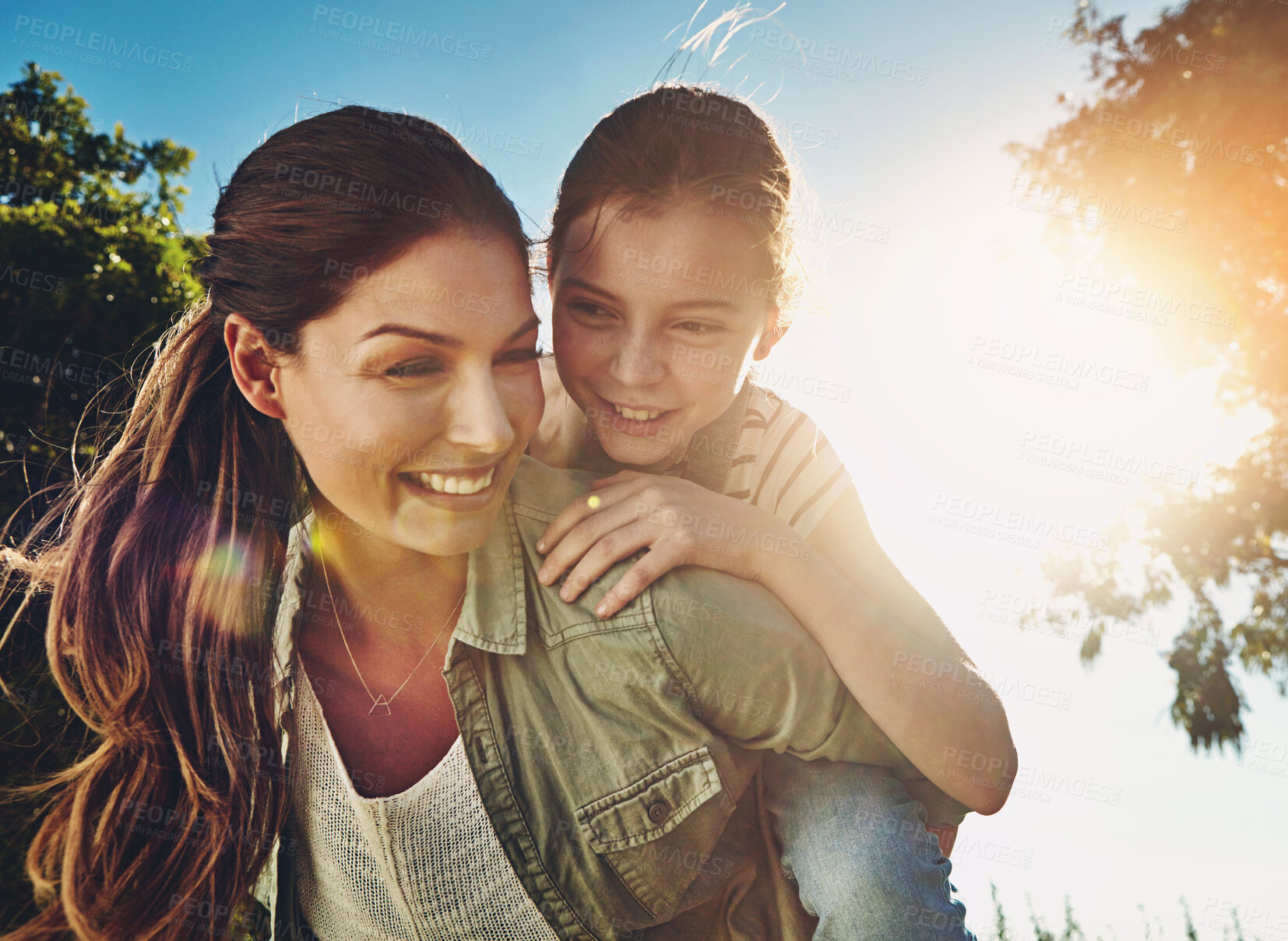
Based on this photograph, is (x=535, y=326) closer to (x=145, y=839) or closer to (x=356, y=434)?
(x=356, y=434)

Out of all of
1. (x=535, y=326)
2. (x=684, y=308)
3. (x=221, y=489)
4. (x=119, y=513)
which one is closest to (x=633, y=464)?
(x=684, y=308)

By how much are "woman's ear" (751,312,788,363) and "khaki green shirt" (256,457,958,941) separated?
1035 millimetres

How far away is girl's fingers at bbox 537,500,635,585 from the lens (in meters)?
1.97

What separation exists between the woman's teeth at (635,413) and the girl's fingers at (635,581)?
26.3 inches

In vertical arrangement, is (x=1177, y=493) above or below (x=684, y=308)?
below

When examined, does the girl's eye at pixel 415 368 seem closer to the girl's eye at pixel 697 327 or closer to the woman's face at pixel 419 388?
the woman's face at pixel 419 388

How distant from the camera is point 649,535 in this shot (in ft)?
6.34

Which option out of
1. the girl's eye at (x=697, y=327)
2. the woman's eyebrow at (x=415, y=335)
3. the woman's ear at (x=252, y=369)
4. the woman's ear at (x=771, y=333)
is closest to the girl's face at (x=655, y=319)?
the girl's eye at (x=697, y=327)

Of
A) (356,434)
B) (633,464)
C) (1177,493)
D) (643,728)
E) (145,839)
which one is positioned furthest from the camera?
(1177,493)

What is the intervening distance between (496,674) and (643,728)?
0.40m

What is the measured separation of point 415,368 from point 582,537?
58 cm

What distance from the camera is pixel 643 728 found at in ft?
6.24

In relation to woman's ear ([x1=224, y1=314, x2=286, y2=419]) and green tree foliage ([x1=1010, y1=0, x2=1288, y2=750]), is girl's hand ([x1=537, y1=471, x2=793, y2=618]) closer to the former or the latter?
woman's ear ([x1=224, y1=314, x2=286, y2=419])

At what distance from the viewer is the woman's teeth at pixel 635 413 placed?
2438mm
